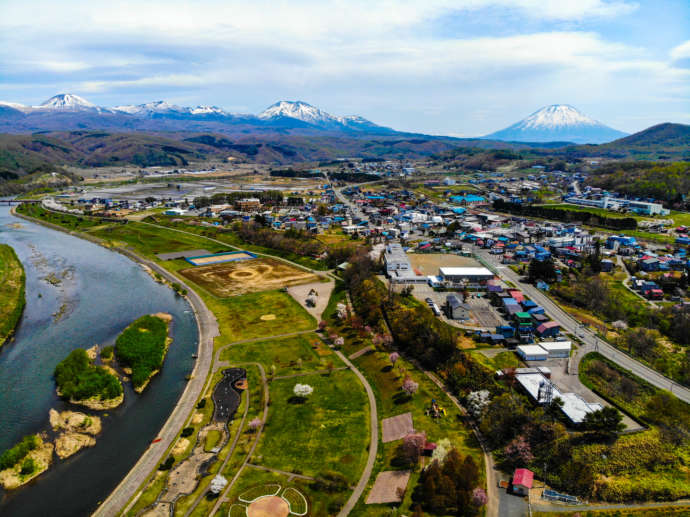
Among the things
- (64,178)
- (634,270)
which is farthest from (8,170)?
(634,270)

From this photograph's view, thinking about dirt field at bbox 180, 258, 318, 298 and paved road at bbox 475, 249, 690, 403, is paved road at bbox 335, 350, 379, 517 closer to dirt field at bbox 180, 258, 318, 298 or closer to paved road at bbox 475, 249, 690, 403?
paved road at bbox 475, 249, 690, 403

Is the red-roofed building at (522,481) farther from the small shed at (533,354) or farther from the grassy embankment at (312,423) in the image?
the small shed at (533,354)

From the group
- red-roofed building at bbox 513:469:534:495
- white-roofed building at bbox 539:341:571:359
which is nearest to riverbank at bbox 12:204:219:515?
red-roofed building at bbox 513:469:534:495

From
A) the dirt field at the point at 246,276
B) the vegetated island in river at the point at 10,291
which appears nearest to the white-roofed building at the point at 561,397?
the dirt field at the point at 246,276

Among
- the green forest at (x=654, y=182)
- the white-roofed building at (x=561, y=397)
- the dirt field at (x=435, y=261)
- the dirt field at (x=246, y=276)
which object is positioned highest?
the green forest at (x=654, y=182)

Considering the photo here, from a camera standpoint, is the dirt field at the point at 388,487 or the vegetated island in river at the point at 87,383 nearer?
the dirt field at the point at 388,487

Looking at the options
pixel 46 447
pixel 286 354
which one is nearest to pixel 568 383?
pixel 286 354

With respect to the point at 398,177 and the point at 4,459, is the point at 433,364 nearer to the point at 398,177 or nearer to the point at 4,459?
the point at 4,459
